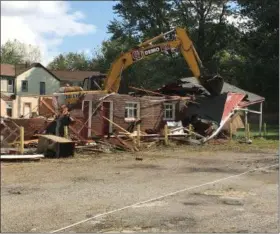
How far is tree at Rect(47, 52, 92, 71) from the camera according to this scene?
2892 mm

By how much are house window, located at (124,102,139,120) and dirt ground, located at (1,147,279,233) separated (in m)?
6.72

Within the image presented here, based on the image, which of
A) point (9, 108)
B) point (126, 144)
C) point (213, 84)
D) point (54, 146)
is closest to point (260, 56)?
point (213, 84)

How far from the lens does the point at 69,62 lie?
311 centimetres

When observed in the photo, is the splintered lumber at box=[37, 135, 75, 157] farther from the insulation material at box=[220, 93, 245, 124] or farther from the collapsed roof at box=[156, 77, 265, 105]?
the insulation material at box=[220, 93, 245, 124]

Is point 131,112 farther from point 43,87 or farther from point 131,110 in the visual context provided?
point 43,87

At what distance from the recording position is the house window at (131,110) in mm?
22172

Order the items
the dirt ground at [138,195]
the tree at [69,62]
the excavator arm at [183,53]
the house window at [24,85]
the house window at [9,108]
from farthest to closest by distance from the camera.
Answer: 1. the excavator arm at [183,53]
2. the dirt ground at [138,195]
3. the tree at [69,62]
4. the house window at [24,85]
5. the house window at [9,108]

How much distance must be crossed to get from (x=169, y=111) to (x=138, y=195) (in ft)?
54.7

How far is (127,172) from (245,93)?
16936 mm

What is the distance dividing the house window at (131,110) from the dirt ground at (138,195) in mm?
6716

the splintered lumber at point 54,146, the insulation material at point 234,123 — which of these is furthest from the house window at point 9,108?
the insulation material at point 234,123

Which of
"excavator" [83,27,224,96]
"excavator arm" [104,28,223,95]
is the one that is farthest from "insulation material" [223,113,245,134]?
"excavator" [83,27,224,96]

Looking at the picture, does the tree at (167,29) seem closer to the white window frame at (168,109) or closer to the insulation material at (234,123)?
the white window frame at (168,109)

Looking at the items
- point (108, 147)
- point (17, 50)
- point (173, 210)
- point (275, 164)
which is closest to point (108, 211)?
point (173, 210)
